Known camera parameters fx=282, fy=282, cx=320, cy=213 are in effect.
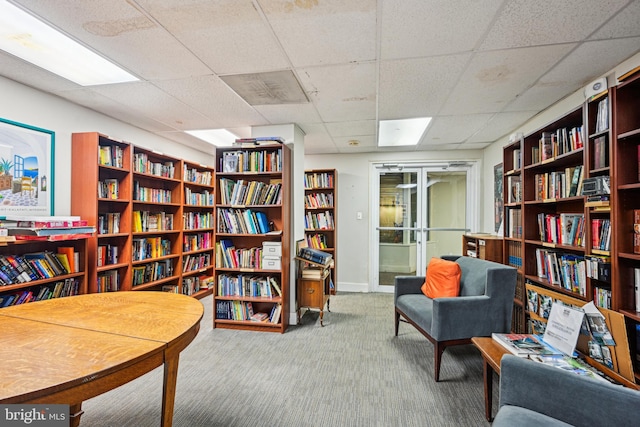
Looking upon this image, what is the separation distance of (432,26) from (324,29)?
2.08 feet

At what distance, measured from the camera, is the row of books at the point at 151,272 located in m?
3.41

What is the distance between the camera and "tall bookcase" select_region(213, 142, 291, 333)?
3.16 m

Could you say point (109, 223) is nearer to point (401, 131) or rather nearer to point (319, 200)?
point (319, 200)

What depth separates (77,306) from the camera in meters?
1.58

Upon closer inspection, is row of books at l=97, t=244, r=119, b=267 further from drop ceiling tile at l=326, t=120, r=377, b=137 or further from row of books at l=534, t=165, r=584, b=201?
row of books at l=534, t=165, r=584, b=201

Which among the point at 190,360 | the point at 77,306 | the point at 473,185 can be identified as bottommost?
the point at 190,360

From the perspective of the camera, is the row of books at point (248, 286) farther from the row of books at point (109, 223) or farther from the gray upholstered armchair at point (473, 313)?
the gray upholstered armchair at point (473, 313)

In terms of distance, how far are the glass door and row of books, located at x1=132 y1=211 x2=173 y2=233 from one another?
10.8ft

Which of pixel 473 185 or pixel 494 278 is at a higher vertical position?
pixel 473 185

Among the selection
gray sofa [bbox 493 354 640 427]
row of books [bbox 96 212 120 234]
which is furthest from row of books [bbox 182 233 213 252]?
gray sofa [bbox 493 354 640 427]

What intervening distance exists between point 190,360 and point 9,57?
8.77 ft

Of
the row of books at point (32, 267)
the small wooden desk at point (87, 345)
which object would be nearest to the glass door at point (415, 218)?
the small wooden desk at point (87, 345)

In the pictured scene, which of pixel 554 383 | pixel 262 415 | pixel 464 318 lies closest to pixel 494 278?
pixel 464 318

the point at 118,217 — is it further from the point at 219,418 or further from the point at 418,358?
the point at 418,358
